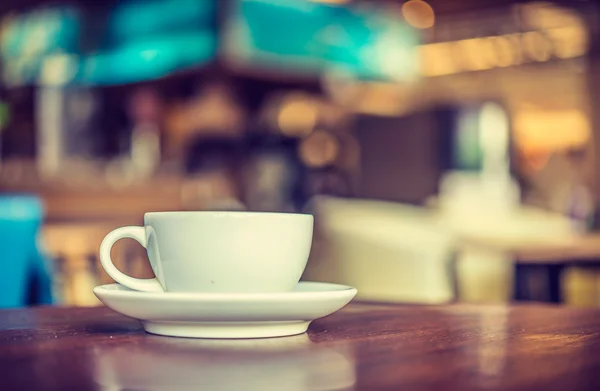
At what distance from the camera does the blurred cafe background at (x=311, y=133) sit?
389 centimetres

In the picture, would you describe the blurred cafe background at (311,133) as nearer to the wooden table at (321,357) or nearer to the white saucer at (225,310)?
the wooden table at (321,357)

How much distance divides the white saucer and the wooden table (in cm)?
2

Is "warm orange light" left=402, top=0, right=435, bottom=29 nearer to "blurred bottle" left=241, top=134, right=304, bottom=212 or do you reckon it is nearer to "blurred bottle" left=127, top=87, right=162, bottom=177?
"blurred bottle" left=241, top=134, right=304, bottom=212

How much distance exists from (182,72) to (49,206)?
288cm

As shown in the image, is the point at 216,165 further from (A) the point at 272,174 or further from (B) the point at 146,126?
(B) the point at 146,126

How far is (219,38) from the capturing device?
6406 millimetres

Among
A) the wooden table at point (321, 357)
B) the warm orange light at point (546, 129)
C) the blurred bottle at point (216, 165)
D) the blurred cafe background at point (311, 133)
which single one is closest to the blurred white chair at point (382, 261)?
the blurred cafe background at point (311, 133)

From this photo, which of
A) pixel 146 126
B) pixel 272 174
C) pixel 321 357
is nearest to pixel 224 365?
pixel 321 357

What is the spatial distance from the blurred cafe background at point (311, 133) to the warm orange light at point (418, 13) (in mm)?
34

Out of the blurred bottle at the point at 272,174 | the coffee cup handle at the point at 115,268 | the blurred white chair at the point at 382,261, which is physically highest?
the blurred bottle at the point at 272,174

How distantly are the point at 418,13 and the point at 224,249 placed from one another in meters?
7.85

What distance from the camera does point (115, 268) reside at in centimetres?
77

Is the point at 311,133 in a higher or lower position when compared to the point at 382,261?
higher

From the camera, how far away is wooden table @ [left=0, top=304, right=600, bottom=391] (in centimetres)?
50
